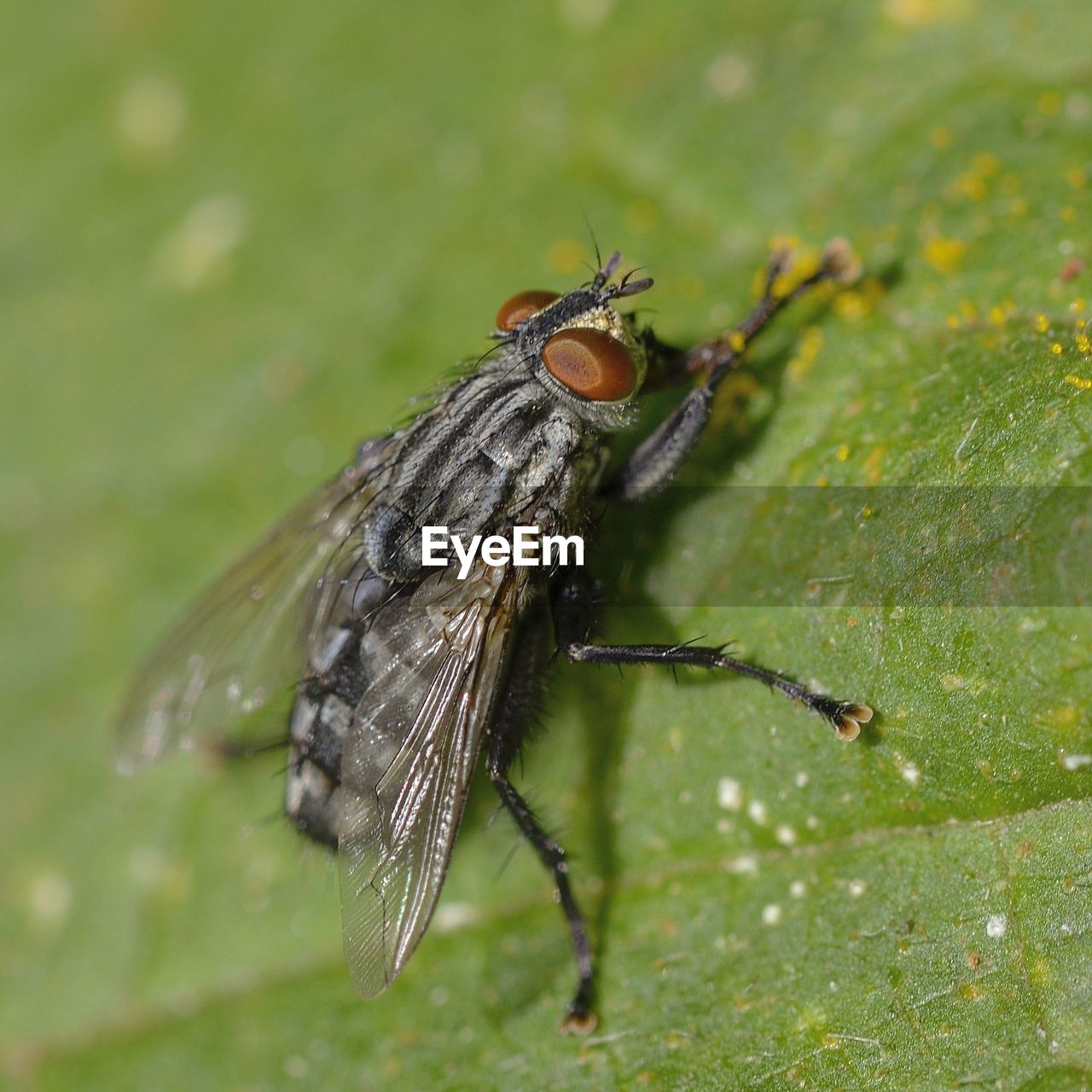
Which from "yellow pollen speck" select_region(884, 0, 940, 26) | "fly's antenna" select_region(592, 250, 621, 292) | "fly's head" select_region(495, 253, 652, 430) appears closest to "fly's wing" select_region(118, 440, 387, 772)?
"fly's head" select_region(495, 253, 652, 430)

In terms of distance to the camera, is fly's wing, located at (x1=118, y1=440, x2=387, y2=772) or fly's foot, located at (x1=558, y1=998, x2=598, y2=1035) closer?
fly's foot, located at (x1=558, y1=998, x2=598, y2=1035)

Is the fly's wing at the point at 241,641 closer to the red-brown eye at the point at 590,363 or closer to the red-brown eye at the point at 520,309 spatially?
the red-brown eye at the point at 520,309

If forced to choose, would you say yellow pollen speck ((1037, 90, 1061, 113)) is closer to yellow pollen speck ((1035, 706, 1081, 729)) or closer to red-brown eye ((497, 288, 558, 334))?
red-brown eye ((497, 288, 558, 334))

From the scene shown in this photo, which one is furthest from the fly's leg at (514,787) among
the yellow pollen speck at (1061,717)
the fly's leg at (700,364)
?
the yellow pollen speck at (1061,717)

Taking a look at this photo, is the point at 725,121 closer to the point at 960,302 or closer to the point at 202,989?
the point at 960,302

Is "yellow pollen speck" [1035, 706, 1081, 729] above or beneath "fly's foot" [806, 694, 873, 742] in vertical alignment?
beneath

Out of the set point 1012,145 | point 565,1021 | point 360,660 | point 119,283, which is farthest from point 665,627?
point 119,283

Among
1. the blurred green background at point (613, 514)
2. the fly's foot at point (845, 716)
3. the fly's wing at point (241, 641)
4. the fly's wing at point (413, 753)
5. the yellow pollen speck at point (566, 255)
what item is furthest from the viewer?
the yellow pollen speck at point (566, 255)
